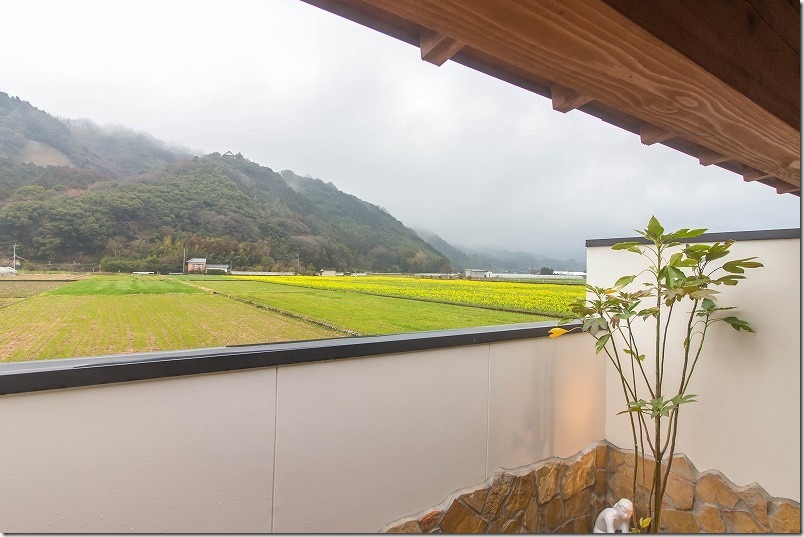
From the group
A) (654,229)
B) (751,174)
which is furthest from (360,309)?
(751,174)

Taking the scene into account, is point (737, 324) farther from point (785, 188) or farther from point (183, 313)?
point (183, 313)

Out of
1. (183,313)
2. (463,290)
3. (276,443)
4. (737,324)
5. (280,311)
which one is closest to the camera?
(183,313)

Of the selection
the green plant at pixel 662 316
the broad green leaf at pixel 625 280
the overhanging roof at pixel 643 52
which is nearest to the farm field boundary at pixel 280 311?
the overhanging roof at pixel 643 52

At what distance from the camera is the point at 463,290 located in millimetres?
2199

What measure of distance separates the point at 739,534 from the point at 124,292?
117 inches

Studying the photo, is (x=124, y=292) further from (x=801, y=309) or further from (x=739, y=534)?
(x=739, y=534)

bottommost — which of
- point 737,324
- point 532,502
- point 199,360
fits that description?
point 532,502

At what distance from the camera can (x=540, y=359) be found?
2254mm

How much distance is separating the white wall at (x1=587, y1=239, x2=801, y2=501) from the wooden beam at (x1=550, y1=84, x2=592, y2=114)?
151cm

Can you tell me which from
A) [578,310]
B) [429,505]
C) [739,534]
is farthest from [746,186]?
[429,505]

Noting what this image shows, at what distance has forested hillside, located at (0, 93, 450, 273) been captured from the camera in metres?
1.05

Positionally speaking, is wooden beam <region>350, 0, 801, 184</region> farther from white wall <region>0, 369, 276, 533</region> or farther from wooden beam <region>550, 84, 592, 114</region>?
white wall <region>0, 369, 276, 533</region>

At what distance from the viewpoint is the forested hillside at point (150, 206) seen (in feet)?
3.44

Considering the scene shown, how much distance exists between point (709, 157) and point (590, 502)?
2082 millimetres
